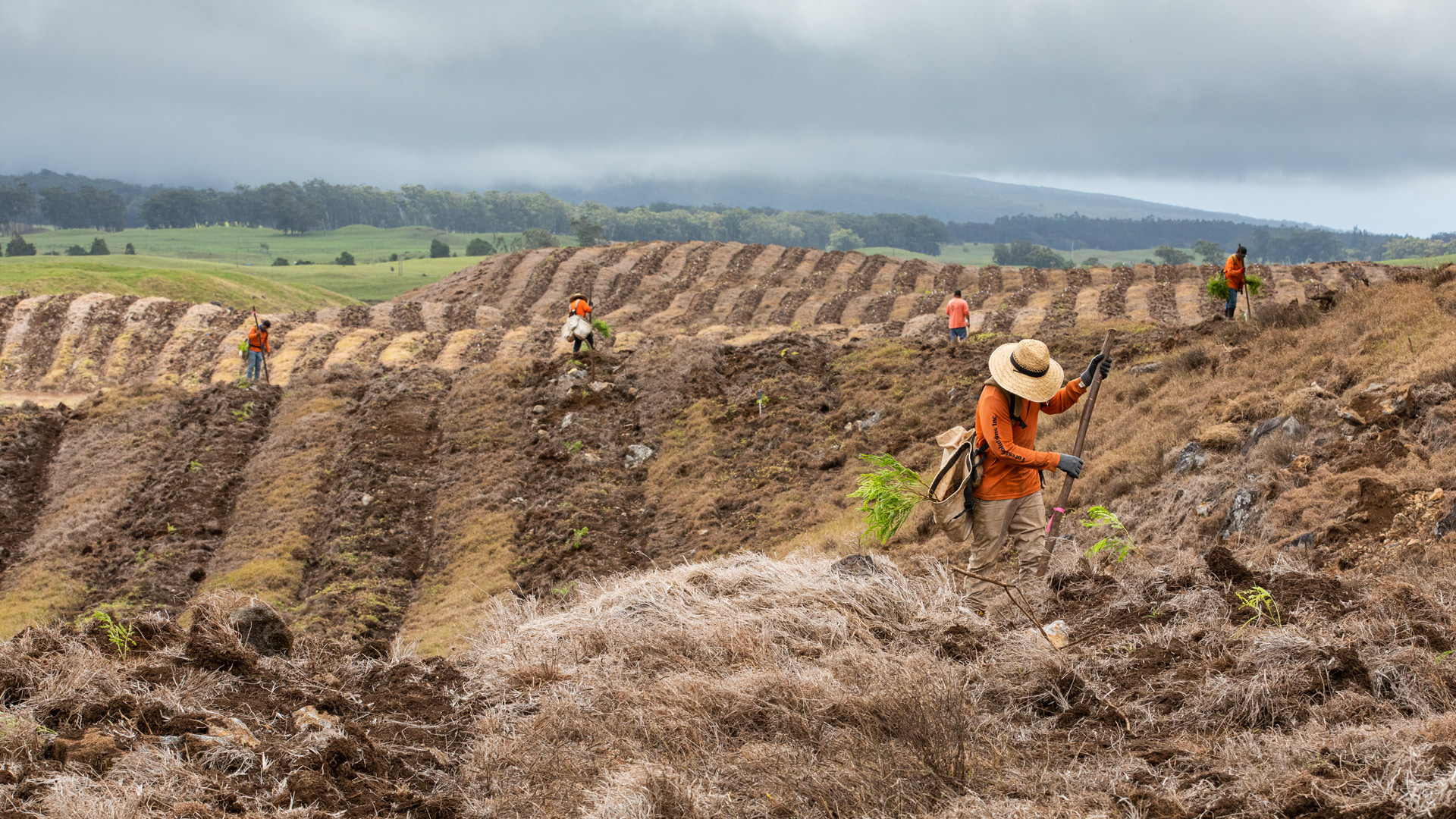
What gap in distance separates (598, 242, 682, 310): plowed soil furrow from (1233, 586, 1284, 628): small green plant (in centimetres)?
3355

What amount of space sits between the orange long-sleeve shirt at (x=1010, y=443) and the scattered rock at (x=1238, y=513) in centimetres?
186

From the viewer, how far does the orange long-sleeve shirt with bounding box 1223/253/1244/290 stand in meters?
15.5

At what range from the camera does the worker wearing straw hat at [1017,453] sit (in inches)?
242

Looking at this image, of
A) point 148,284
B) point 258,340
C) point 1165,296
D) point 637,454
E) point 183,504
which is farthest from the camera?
point 148,284

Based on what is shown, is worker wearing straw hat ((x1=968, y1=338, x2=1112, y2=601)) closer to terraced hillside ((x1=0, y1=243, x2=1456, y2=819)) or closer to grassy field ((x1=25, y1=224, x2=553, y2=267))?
terraced hillside ((x1=0, y1=243, x2=1456, y2=819))

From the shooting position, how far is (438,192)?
185 m

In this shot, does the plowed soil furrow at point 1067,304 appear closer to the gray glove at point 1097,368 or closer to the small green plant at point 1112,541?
the small green plant at point 1112,541

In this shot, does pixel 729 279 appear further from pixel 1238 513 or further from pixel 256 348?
pixel 1238 513

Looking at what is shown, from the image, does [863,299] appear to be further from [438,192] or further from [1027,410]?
[438,192]

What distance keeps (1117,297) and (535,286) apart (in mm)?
24521

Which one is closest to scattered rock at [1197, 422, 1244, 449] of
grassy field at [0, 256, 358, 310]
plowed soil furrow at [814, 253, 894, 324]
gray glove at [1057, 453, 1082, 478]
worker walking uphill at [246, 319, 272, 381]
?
gray glove at [1057, 453, 1082, 478]

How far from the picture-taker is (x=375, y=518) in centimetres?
1452

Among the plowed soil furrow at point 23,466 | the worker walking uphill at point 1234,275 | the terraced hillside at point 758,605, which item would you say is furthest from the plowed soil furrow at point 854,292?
the plowed soil furrow at point 23,466

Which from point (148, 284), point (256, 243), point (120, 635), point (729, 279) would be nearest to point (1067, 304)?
point (729, 279)
